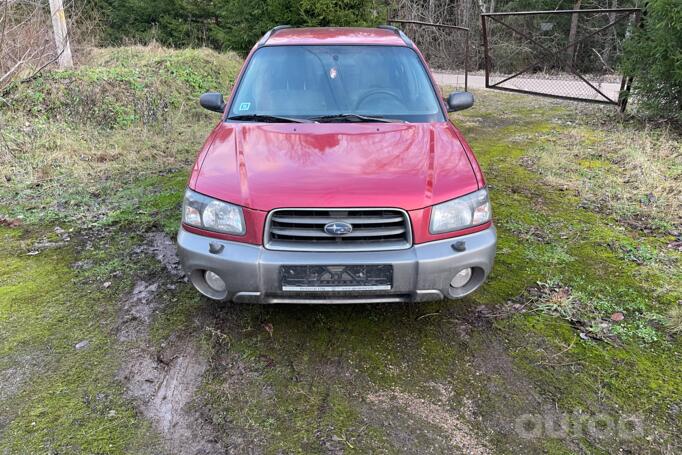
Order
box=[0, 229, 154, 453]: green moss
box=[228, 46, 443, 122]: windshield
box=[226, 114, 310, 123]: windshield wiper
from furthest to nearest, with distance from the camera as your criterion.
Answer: box=[228, 46, 443, 122]: windshield, box=[226, 114, 310, 123]: windshield wiper, box=[0, 229, 154, 453]: green moss

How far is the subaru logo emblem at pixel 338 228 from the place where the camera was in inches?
97.0

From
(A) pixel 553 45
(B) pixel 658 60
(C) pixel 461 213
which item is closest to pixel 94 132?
(C) pixel 461 213

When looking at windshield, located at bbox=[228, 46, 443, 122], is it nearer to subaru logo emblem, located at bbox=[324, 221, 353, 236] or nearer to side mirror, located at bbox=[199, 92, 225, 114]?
side mirror, located at bbox=[199, 92, 225, 114]

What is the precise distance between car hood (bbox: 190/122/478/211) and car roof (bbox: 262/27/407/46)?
3.59 feet

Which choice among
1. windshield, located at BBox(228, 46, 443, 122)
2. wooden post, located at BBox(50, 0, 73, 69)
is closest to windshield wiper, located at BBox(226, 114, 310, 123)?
windshield, located at BBox(228, 46, 443, 122)

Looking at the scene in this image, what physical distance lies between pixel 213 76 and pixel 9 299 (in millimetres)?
7484

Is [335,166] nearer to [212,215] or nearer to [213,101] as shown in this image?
[212,215]

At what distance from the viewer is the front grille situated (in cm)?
248

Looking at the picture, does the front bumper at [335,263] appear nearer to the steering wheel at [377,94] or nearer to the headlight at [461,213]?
the headlight at [461,213]

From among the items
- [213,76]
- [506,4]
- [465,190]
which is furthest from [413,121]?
[506,4]

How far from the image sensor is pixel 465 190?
105 inches

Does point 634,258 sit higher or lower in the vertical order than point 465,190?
lower

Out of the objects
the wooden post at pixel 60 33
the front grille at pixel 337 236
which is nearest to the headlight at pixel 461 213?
the front grille at pixel 337 236

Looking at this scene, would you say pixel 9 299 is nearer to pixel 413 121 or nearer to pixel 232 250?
pixel 232 250
